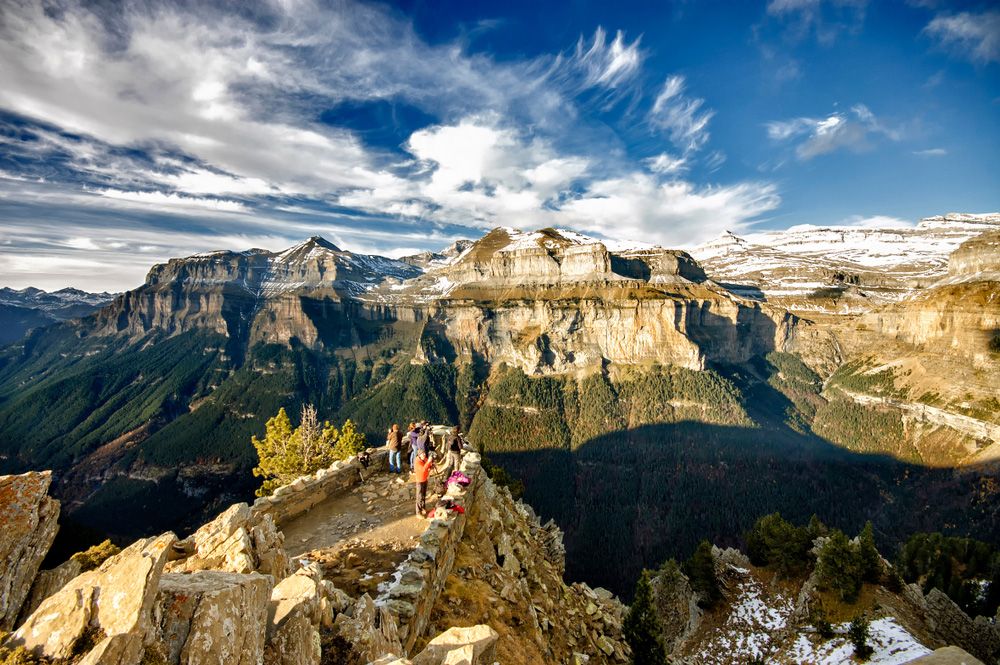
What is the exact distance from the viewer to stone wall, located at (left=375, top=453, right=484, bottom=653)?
401 inches

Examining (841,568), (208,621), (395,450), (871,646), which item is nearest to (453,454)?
(395,450)

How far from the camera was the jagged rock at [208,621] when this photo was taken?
523 cm

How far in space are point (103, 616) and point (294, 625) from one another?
96.8 inches

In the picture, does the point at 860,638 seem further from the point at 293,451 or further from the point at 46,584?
the point at 293,451

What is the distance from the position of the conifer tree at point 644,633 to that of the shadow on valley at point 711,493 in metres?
67.2

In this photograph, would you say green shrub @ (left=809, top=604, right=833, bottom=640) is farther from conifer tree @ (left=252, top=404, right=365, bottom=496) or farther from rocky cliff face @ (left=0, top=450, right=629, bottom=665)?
conifer tree @ (left=252, top=404, right=365, bottom=496)

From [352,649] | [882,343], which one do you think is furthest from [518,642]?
A: [882,343]

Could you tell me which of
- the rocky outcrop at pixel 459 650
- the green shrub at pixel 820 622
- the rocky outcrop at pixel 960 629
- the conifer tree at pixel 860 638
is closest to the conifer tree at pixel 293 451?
the rocky outcrop at pixel 459 650

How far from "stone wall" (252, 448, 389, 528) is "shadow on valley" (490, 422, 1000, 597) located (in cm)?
8148

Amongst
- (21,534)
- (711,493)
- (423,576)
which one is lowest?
(711,493)

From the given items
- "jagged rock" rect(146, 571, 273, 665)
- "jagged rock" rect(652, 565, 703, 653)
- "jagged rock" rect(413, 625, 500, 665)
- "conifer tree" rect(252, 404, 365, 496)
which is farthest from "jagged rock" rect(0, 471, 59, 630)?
"jagged rock" rect(652, 565, 703, 653)

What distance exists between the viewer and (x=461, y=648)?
21.9 ft

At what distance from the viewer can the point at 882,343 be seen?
16450cm

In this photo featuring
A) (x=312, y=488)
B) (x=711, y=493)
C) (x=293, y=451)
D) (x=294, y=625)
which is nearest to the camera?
(x=294, y=625)
